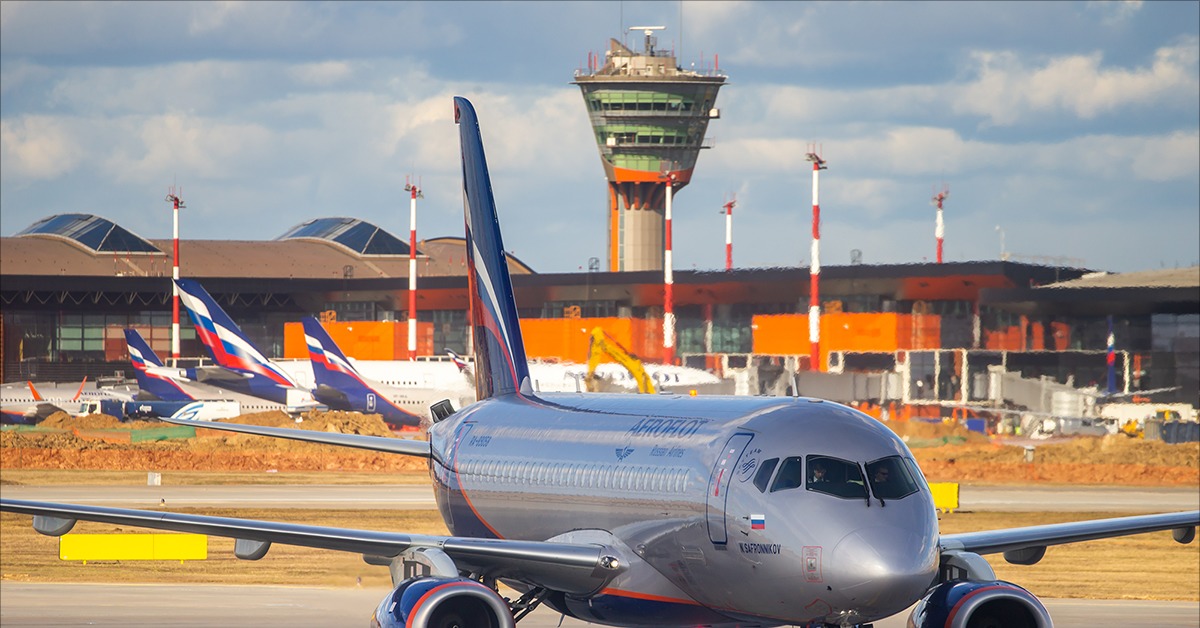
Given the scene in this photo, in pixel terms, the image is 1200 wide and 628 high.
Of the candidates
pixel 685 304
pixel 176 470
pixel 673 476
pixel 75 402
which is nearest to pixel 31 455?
pixel 176 470

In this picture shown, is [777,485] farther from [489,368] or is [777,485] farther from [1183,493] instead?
[1183,493]

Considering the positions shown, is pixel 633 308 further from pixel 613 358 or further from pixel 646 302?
pixel 613 358

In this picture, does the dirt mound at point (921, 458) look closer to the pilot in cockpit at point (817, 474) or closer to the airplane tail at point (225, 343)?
the airplane tail at point (225, 343)

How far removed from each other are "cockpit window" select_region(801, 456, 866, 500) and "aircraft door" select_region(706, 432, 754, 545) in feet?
3.98

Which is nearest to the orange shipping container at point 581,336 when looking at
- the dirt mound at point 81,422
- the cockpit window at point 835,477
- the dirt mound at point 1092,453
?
the dirt mound at point 81,422

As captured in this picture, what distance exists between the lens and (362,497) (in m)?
62.3

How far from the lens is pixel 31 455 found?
76.6 metres

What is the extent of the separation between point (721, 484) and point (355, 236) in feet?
570

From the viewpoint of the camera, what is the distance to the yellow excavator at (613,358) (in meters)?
103

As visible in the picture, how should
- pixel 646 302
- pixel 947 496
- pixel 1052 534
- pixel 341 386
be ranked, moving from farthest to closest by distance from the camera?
pixel 646 302, pixel 341 386, pixel 947 496, pixel 1052 534

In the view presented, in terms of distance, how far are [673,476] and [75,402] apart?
101m

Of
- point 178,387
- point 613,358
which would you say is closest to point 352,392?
point 178,387

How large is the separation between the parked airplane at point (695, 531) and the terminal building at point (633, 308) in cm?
8675

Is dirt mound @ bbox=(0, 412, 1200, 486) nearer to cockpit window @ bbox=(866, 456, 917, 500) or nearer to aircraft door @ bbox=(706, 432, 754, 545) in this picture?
aircraft door @ bbox=(706, 432, 754, 545)
